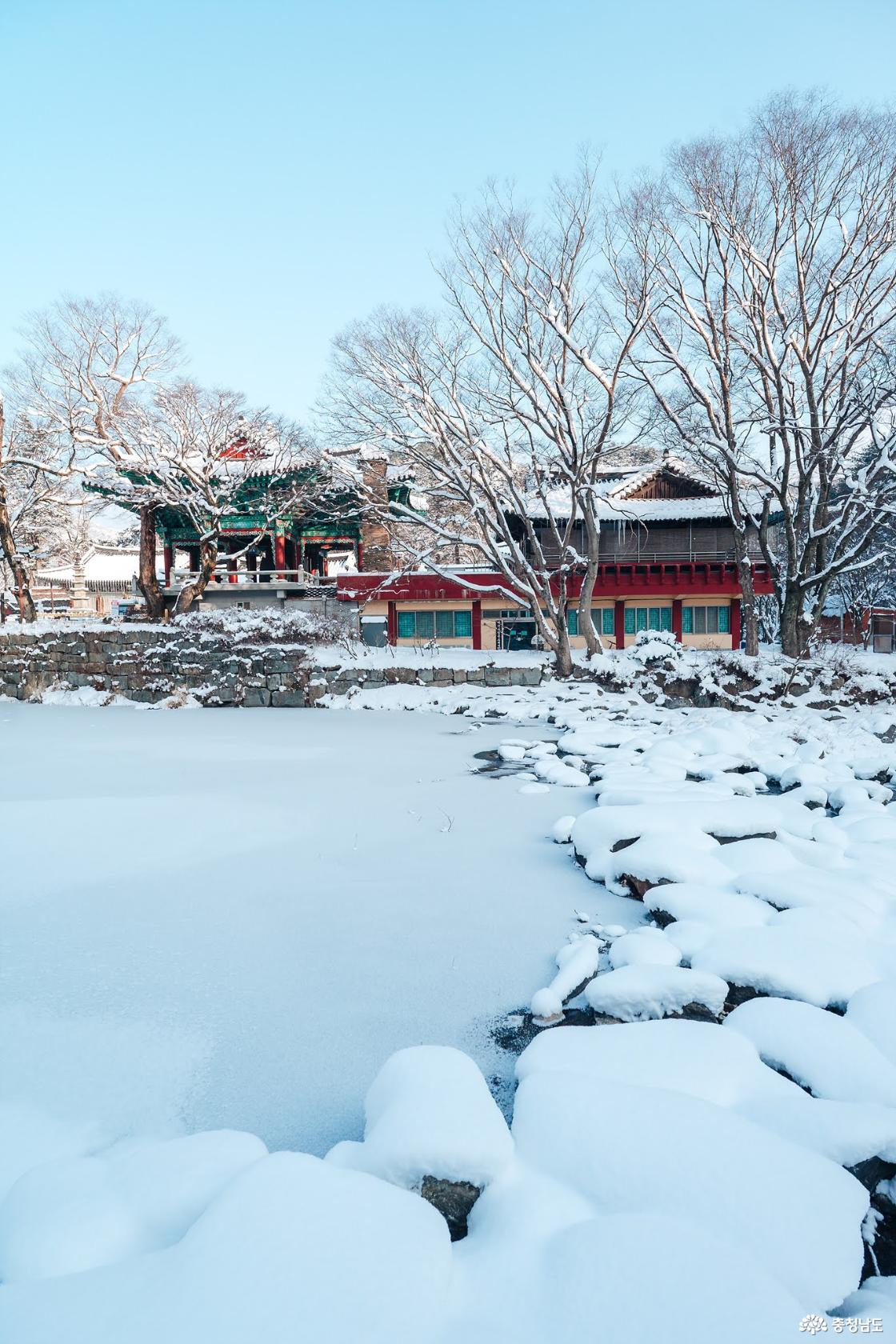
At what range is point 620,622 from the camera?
79.8 ft

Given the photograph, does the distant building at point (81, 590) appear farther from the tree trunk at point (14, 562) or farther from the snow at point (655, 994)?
the snow at point (655, 994)

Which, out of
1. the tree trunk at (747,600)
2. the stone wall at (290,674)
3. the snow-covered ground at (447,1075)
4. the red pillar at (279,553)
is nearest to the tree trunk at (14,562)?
the stone wall at (290,674)

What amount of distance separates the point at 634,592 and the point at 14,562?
19190 millimetres

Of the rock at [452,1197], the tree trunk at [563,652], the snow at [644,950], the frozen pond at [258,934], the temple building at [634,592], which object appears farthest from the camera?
the temple building at [634,592]

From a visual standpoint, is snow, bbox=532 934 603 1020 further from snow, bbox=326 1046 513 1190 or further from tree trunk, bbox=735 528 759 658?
tree trunk, bbox=735 528 759 658

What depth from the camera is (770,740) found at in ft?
28.1

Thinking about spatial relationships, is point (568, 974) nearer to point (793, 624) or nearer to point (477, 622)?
point (793, 624)

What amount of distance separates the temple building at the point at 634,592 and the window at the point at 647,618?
28mm

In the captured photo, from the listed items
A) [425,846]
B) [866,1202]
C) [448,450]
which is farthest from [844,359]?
[866,1202]

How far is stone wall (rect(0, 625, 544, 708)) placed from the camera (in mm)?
14750

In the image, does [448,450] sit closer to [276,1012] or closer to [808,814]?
[808,814]

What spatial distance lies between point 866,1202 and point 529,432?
50.0ft

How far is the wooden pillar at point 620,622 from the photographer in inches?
955

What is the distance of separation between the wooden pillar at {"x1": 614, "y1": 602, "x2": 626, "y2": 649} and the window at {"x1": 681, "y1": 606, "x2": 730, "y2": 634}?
209 cm
